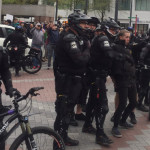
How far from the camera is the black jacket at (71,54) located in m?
4.72

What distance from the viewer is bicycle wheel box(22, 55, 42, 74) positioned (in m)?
11.8

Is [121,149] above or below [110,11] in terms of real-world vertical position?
below

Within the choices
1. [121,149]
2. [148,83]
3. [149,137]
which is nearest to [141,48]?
[148,83]

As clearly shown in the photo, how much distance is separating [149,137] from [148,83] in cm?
195

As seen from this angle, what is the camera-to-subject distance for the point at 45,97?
335 inches

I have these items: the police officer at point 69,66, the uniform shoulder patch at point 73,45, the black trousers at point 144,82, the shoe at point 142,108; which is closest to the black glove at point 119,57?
the police officer at point 69,66

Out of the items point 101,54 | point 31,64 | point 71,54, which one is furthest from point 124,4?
point 71,54

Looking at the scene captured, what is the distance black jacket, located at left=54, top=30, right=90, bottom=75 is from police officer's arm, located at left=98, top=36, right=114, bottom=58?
361mm

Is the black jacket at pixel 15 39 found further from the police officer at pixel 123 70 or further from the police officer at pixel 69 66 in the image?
the police officer at pixel 69 66

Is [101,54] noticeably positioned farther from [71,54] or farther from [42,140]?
[42,140]

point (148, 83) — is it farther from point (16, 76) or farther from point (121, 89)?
point (16, 76)

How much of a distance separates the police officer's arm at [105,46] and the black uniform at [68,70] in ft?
1.15

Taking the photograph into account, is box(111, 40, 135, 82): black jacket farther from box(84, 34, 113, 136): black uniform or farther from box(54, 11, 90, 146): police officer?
box(54, 11, 90, 146): police officer

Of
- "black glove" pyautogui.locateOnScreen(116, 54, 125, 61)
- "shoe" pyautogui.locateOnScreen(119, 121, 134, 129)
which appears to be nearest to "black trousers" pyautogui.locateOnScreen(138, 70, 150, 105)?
"shoe" pyautogui.locateOnScreen(119, 121, 134, 129)
